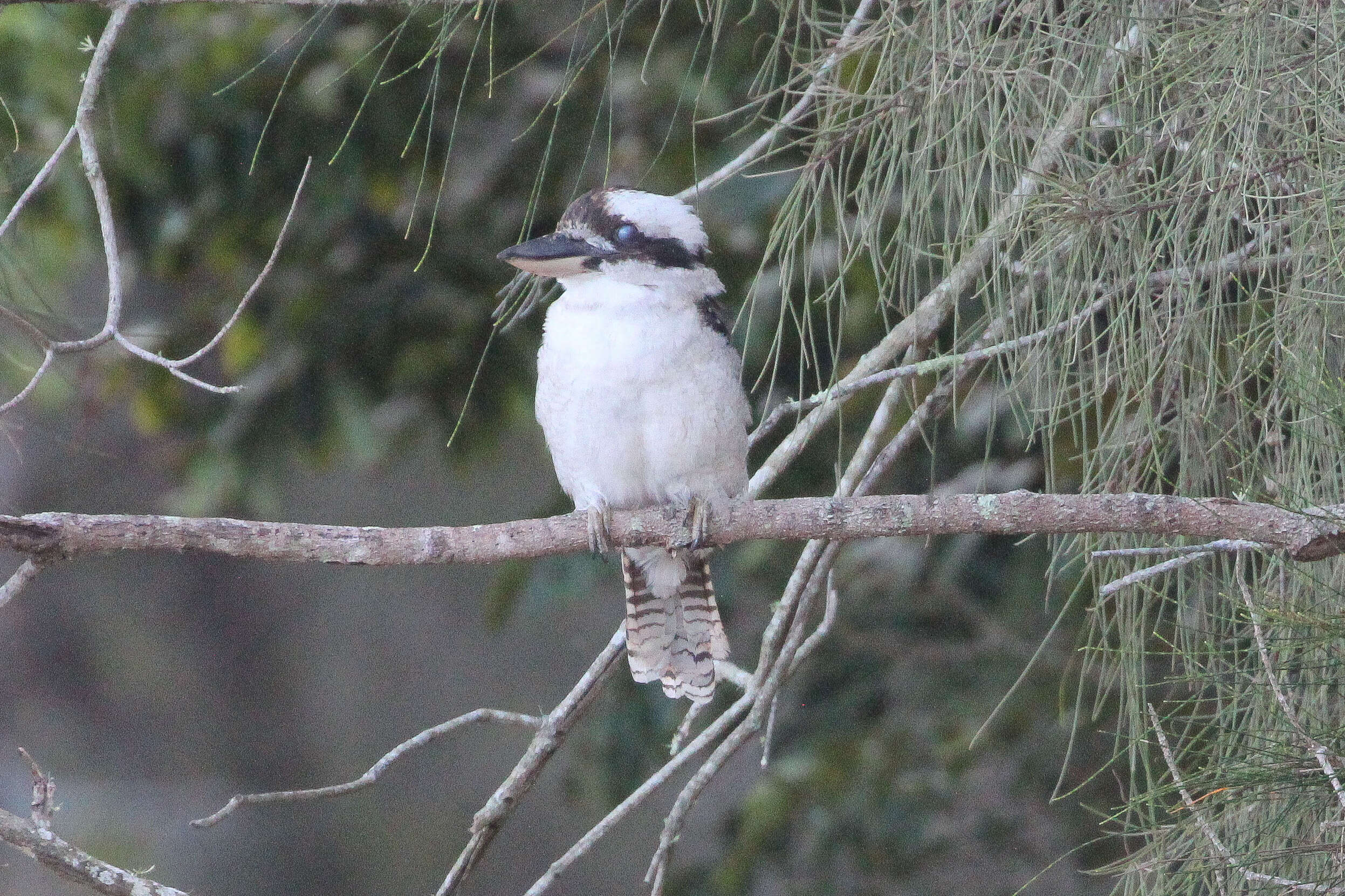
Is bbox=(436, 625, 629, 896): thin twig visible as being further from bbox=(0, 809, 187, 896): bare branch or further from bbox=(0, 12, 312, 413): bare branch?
bbox=(0, 12, 312, 413): bare branch

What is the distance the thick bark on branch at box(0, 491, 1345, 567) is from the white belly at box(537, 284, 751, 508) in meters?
0.63

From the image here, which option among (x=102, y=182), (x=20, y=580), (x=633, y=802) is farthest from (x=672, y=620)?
(x=20, y=580)

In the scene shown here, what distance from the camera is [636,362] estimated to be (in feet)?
8.16

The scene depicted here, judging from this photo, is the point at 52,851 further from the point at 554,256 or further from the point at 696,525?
the point at 554,256

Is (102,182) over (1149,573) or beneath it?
over

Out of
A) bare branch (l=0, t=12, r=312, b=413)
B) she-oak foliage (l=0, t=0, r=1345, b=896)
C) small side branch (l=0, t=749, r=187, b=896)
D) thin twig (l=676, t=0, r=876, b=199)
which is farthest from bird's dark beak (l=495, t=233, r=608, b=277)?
small side branch (l=0, t=749, r=187, b=896)

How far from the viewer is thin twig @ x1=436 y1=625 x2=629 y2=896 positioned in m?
2.02

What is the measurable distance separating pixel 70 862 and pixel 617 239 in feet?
4.59

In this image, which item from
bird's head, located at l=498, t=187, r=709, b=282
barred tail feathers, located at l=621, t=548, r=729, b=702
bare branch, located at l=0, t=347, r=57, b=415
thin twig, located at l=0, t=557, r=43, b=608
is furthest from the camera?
barred tail feathers, located at l=621, t=548, r=729, b=702

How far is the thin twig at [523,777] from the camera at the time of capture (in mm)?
2021

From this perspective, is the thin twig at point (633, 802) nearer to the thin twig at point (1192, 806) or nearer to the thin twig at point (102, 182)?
the thin twig at point (1192, 806)

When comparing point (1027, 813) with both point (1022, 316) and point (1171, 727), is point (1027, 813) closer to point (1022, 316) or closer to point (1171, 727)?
point (1171, 727)

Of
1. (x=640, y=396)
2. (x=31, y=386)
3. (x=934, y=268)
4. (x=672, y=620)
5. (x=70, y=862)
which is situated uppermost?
(x=31, y=386)

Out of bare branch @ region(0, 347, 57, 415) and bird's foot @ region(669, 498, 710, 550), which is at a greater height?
bare branch @ region(0, 347, 57, 415)
